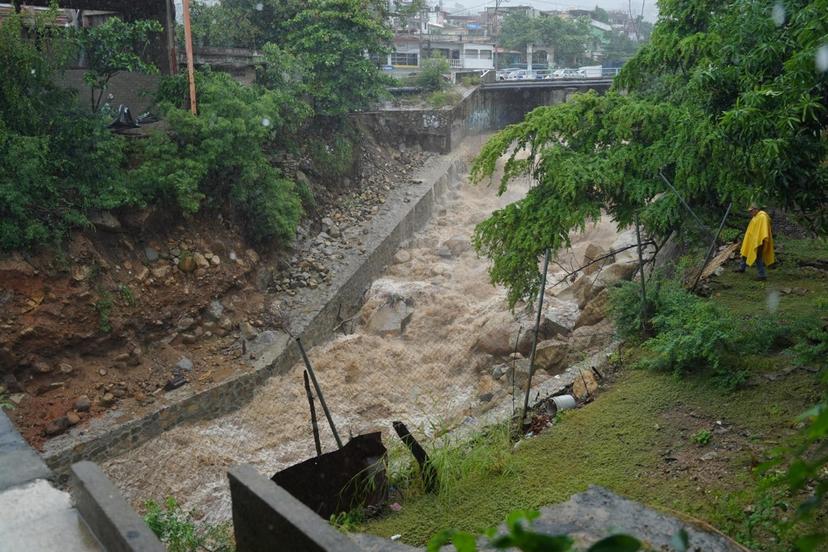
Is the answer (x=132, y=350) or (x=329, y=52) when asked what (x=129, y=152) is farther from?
(x=329, y=52)

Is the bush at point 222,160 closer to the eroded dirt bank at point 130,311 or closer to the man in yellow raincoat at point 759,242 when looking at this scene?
the eroded dirt bank at point 130,311

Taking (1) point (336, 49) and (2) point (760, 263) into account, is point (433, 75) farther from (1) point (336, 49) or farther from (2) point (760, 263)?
(2) point (760, 263)

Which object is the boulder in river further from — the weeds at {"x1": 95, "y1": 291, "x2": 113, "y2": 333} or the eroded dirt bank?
the weeds at {"x1": 95, "y1": 291, "x2": 113, "y2": 333}

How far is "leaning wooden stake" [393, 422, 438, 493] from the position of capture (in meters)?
5.52

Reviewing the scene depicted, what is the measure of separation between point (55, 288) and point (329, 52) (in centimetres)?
949

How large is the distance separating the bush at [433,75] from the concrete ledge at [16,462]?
21436 millimetres

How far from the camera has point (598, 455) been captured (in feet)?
18.8

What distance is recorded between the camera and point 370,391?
36.8 ft

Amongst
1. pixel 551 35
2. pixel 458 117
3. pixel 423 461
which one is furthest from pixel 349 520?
pixel 551 35

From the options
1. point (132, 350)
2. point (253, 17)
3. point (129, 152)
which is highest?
point (253, 17)

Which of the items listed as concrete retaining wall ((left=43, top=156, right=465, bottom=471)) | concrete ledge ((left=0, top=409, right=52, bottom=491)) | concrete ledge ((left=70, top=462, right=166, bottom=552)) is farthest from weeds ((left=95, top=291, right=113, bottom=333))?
concrete ledge ((left=70, top=462, right=166, bottom=552))

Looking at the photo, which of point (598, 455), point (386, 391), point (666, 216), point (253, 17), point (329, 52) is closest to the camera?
point (598, 455)

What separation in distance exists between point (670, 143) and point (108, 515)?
25.4 ft

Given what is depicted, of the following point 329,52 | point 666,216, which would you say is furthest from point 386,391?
point 329,52
